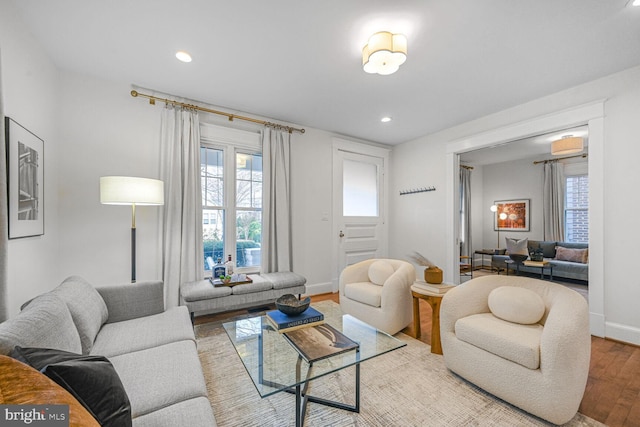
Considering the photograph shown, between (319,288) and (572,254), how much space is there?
14.5 feet

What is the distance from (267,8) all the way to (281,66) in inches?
27.2

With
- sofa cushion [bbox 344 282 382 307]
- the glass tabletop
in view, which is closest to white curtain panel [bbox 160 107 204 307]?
the glass tabletop

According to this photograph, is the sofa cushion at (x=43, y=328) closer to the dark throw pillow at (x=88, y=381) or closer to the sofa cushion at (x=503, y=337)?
the dark throw pillow at (x=88, y=381)

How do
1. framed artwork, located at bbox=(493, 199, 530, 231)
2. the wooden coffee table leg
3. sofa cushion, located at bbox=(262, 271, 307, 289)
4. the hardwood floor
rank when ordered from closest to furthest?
the hardwood floor, the wooden coffee table leg, sofa cushion, located at bbox=(262, 271, 307, 289), framed artwork, located at bbox=(493, 199, 530, 231)

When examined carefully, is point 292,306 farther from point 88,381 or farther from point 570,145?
point 570,145

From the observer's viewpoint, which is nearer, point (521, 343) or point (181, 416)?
point (181, 416)

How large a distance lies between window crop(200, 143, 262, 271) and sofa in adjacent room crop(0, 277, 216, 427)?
4.22 ft

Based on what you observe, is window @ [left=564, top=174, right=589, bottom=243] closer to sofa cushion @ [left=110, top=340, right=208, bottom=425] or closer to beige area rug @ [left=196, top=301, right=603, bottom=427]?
beige area rug @ [left=196, top=301, right=603, bottom=427]

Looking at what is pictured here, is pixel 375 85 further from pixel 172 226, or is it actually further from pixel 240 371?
pixel 240 371

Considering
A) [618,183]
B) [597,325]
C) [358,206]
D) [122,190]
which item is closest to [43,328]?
[122,190]

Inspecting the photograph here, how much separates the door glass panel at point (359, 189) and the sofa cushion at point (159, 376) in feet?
11.2

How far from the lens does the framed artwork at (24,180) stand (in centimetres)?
176

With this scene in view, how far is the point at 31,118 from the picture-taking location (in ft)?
6.89

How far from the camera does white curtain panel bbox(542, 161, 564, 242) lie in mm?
4766
